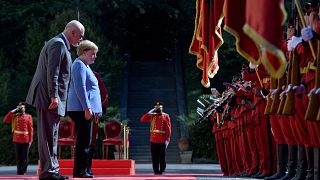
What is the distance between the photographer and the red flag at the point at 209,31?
30.0ft

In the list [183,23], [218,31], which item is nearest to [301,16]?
[218,31]

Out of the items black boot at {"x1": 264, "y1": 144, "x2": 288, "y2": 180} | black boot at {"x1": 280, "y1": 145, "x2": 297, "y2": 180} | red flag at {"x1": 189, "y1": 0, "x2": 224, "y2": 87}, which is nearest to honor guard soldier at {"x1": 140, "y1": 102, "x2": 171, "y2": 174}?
red flag at {"x1": 189, "y1": 0, "x2": 224, "y2": 87}

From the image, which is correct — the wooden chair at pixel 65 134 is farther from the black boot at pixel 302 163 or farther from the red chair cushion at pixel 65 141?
the black boot at pixel 302 163

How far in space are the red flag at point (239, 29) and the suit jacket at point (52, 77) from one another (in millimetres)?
2767

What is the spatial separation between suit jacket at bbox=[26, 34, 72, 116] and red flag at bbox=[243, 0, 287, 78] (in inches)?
136

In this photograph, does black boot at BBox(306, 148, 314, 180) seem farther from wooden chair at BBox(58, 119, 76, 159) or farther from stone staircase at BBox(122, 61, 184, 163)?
stone staircase at BBox(122, 61, 184, 163)

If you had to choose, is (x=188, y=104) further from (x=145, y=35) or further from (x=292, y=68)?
(x=292, y=68)

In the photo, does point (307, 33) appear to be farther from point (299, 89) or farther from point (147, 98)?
point (147, 98)

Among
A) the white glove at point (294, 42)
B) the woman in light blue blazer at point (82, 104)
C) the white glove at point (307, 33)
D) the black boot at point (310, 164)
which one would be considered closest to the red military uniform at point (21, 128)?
the woman in light blue blazer at point (82, 104)

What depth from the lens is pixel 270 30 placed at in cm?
517

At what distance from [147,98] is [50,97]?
26431 millimetres

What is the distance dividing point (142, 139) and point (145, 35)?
1167 centimetres

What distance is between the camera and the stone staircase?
96.9 feet

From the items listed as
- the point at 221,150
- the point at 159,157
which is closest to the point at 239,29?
the point at 221,150
